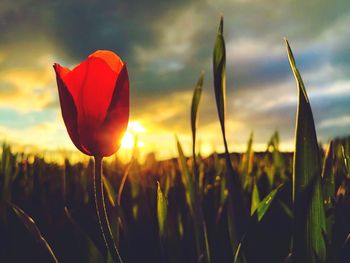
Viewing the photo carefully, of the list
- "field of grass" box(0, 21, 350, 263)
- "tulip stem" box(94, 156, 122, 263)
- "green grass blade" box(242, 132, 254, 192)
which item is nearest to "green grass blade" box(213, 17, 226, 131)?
"field of grass" box(0, 21, 350, 263)

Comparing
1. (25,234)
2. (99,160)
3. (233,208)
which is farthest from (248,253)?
(25,234)

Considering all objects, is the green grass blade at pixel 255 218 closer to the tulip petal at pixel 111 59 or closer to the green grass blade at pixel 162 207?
the green grass blade at pixel 162 207

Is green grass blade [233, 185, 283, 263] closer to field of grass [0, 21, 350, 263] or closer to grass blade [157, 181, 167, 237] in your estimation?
field of grass [0, 21, 350, 263]

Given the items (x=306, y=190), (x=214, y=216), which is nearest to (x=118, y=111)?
(x=306, y=190)

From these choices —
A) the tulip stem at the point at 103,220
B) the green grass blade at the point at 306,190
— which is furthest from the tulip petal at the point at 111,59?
the green grass blade at the point at 306,190

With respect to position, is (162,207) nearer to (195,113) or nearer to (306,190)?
(195,113)

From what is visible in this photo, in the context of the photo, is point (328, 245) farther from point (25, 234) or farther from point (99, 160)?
point (25, 234)

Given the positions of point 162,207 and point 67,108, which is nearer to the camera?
point 67,108
